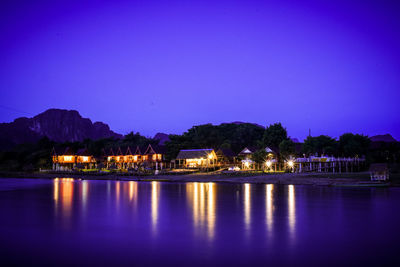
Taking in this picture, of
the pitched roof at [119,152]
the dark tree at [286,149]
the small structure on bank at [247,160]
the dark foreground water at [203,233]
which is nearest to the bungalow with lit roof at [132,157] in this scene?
the pitched roof at [119,152]

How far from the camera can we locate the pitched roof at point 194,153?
228 feet

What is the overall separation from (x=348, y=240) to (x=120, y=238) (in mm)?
10826

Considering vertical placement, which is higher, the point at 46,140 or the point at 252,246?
the point at 46,140

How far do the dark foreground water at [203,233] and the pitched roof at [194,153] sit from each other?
43251 millimetres

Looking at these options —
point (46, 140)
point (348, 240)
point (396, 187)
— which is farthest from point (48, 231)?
point (46, 140)

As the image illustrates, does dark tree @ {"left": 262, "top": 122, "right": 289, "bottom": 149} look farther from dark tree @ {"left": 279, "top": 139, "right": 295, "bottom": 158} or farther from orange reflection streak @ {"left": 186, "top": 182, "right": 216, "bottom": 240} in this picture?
orange reflection streak @ {"left": 186, "top": 182, "right": 216, "bottom": 240}

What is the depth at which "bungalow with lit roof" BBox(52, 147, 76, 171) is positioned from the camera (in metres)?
91.4

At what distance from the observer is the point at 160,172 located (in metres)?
67.3

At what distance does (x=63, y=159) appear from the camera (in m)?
91.5

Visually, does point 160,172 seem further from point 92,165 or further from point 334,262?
point 334,262

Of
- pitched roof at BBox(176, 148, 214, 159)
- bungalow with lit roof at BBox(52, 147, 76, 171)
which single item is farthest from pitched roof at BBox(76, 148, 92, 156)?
pitched roof at BBox(176, 148, 214, 159)

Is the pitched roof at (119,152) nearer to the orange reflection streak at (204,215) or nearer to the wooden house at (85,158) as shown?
the wooden house at (85,158)

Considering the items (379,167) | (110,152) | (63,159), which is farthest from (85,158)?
(379,167)

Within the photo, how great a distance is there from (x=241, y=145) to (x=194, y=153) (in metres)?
29.6
